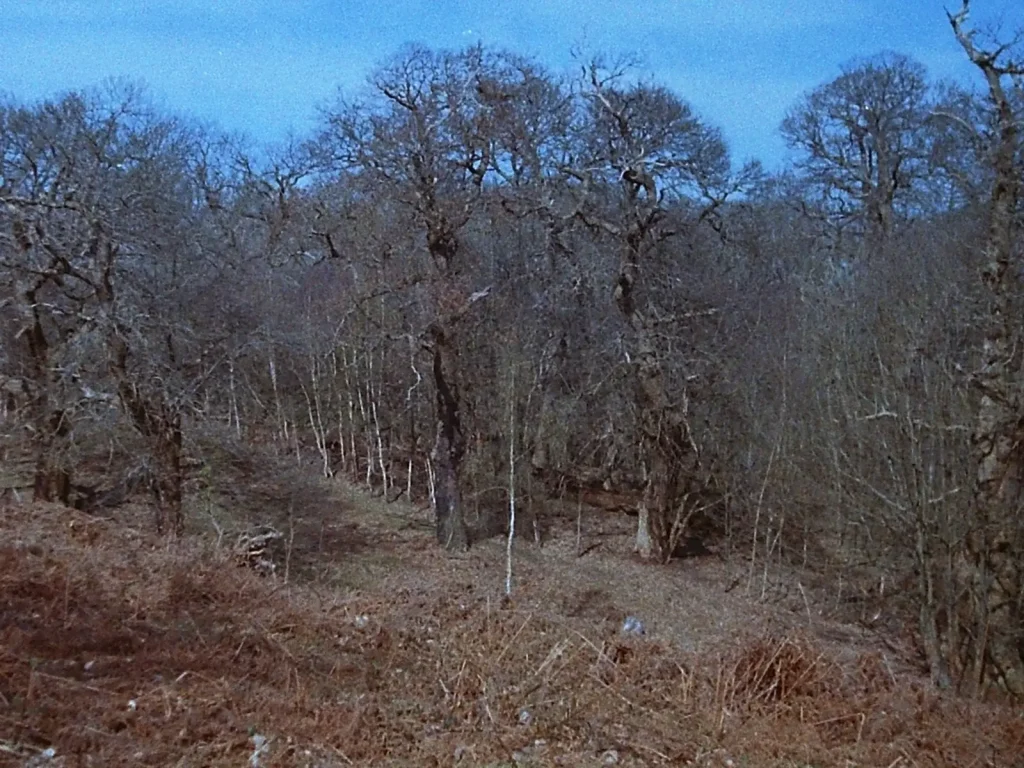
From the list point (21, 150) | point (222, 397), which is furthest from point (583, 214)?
point (21, 150)

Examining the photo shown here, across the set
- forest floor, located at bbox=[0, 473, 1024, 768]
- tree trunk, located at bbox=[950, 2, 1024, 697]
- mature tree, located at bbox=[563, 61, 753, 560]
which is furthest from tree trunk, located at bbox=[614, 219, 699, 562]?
forest floor, located at bbox=[0, 473, 1024, 768]

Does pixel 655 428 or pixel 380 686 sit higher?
pixel 655 428

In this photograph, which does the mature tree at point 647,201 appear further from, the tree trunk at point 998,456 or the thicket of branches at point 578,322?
the tree trunk at point 998,456

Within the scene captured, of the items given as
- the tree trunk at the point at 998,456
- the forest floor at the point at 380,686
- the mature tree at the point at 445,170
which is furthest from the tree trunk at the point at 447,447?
the tree trunk at the point at 998,456

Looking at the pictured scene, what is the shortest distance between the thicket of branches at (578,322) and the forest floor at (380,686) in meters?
4.39

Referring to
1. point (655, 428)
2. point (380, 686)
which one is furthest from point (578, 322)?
point (380, 686)

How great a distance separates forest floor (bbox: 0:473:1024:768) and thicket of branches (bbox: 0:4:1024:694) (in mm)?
4393

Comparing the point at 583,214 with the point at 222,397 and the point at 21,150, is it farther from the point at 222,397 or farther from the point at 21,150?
the point at 21,150

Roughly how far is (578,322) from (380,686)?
469 inches

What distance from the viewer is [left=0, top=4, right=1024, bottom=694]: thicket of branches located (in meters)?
11.3

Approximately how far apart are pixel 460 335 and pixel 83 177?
20.1 feet

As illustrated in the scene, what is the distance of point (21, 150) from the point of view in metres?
12.3

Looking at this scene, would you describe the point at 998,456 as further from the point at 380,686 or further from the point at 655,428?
the point at 380,686

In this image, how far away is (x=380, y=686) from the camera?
5.77 meters
